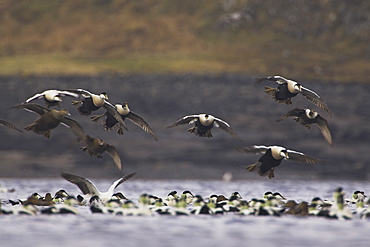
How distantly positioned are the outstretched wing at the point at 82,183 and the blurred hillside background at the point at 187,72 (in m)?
8.69

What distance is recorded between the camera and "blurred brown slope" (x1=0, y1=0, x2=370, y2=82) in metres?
74.3

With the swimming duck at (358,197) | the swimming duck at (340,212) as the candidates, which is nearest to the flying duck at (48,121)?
the swimming duck at (340,212)

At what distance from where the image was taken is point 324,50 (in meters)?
77.2

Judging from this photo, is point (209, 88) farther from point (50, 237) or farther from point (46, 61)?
point (50, 237)

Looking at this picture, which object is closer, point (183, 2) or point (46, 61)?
point (46, 61)

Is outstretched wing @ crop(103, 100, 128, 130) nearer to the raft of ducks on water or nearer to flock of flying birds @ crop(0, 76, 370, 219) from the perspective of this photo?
flock of flying birds @ crop(0, 76, 370, 219)

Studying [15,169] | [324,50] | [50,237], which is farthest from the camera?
[324,50]

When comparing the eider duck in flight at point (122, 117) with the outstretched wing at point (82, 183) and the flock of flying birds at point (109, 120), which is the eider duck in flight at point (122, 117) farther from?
the outstretched wing at point (82, 183)

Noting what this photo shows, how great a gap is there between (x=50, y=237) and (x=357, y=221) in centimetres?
830

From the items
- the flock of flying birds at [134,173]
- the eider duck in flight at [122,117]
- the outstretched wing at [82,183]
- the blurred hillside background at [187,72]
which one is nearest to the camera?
the flock of flying birds at [134,173]

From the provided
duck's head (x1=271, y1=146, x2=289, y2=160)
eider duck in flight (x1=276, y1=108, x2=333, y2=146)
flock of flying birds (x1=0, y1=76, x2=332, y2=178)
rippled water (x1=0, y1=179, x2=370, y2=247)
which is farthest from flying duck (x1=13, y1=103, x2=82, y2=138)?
eider duck in flight (x1=276, y1=108, x2=333, y2=146)

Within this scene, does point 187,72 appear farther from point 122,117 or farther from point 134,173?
point 134,173

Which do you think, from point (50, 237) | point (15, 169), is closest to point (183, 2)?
point (15, 169)

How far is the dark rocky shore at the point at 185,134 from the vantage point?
4981cm
